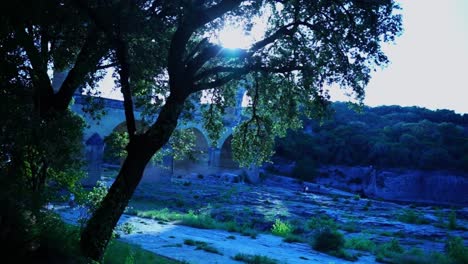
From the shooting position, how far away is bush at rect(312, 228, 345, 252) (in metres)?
13.2

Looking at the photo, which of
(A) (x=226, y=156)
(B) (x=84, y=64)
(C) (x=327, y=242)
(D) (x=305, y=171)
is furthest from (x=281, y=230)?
(D) (x=305, y=171)

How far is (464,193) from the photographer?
47.7m

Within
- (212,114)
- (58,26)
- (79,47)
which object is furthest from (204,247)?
(58,26)

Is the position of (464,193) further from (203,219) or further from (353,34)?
(353,34)

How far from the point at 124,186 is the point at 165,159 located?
78.4 ft

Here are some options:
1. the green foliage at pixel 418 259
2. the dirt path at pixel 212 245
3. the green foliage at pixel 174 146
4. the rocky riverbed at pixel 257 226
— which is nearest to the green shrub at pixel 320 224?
the rocky riverbed at pixel 257 226

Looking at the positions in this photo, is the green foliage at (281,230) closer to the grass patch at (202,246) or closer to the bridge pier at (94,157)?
the grass patch at (202,246)

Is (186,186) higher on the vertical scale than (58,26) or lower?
lower

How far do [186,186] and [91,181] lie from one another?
856 cm

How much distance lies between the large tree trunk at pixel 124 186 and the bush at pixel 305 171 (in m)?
46.0

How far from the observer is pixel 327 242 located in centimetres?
1317

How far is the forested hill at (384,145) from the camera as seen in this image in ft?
168

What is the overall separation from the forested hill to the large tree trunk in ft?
161

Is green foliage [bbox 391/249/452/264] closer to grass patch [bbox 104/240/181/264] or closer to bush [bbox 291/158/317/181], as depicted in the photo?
grass patch [bbox 104/240/181/264]
